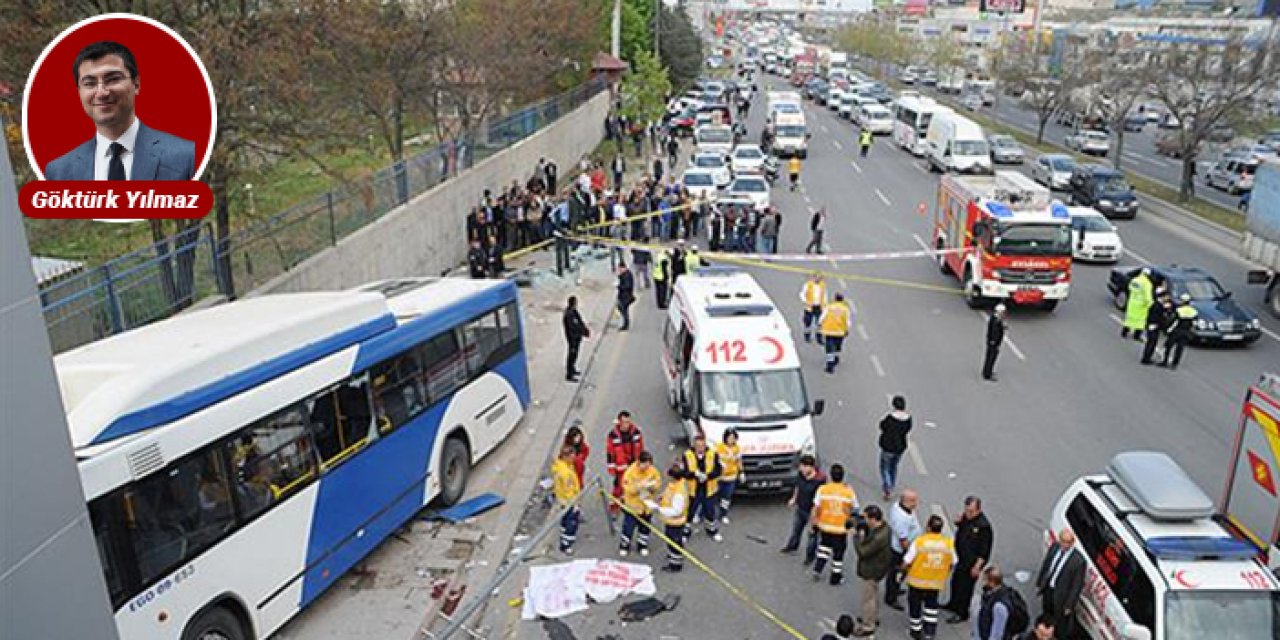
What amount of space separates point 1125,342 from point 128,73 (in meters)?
18.9

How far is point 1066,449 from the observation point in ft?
48.7

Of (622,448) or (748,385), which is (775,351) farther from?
(622,448)

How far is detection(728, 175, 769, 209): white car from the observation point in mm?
29969

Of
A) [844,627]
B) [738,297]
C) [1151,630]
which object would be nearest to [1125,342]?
[738,297]

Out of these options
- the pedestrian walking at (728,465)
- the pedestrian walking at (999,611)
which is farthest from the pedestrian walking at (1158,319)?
the pedestrian walking at (999,611)

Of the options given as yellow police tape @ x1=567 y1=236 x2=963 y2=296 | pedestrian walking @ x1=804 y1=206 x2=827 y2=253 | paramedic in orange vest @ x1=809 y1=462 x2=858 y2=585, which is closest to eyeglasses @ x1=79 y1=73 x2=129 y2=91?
paramedic in orange vest @ x1=809 y1=462 x2=858 y2=585

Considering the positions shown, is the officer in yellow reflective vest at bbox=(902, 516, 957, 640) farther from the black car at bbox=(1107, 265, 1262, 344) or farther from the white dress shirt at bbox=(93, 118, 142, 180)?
the black car at bbox=(1107, 265, 1262, 344)

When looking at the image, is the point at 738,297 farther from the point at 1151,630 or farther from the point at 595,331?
the point at 1151,630

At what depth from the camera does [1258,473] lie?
10125mm

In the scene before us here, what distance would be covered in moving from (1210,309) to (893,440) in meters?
11.5

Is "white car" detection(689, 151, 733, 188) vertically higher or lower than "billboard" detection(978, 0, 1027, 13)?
lower

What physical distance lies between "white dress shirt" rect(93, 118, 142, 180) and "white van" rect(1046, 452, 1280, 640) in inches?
398

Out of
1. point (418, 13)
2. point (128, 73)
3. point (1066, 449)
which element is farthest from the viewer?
point (418, 13)

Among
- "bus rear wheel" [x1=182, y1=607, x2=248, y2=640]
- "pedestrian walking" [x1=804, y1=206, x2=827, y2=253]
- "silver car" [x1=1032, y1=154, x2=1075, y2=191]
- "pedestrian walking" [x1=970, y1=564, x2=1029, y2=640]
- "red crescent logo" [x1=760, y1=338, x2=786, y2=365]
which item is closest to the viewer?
"bus rear wheel" [x1=182, y1=607, x2=248, y2=640]
